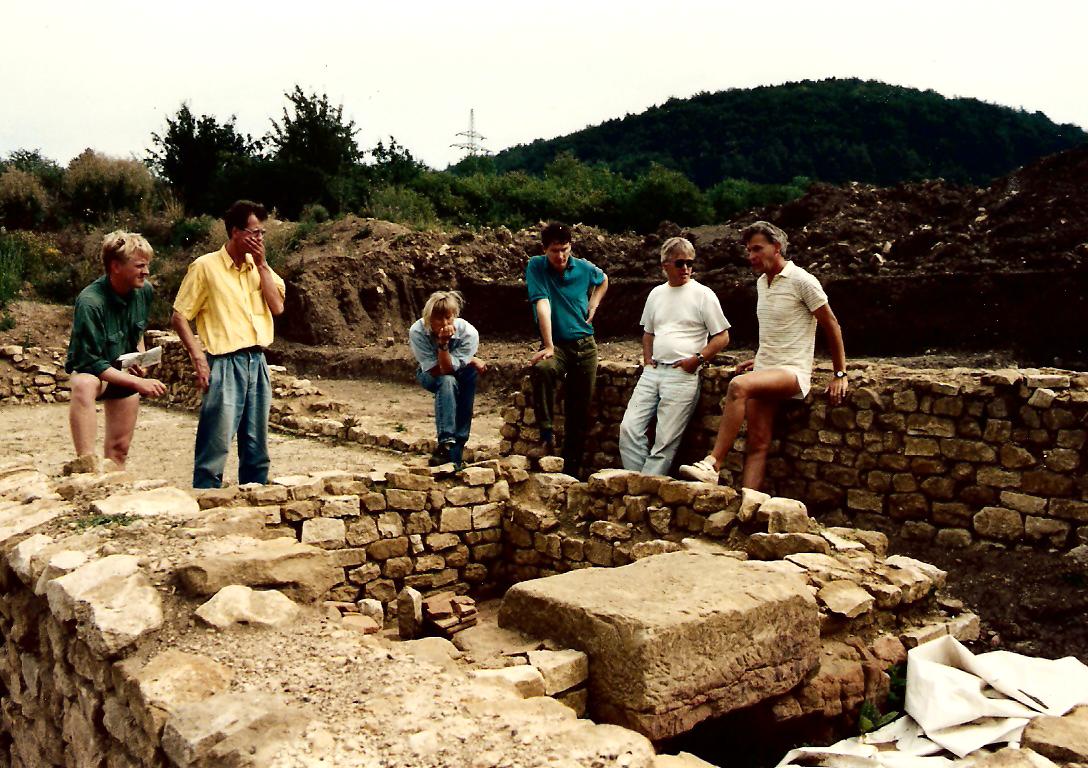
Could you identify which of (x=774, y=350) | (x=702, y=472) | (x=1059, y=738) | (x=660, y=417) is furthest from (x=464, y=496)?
(x=1059, y=738)

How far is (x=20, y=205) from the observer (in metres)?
23.7

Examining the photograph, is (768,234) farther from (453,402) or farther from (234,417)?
(234,417)

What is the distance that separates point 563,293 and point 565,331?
0.98 ft

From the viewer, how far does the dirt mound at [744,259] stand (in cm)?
1198

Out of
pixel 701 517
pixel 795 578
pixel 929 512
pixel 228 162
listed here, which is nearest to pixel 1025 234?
pixel 929 512

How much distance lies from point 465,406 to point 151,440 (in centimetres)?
576

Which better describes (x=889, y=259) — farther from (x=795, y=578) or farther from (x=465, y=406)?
(x=795, y=578)

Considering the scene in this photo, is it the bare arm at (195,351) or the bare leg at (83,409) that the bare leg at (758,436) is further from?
the bare leg at (83,409)

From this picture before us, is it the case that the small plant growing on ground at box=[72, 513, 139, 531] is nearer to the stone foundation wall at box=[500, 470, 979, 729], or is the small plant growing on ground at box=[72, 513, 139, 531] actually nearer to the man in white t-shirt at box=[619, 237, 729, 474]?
the stone foundation wall at box=[500, 470, 979, 729]

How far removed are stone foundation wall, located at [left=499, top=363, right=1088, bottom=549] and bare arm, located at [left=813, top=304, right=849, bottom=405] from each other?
0.20m

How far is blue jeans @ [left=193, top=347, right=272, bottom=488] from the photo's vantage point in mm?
5359

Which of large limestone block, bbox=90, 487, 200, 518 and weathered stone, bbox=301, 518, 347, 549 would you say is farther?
weathered stone, bbox=301, 518, 347, 549

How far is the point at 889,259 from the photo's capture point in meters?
13.1

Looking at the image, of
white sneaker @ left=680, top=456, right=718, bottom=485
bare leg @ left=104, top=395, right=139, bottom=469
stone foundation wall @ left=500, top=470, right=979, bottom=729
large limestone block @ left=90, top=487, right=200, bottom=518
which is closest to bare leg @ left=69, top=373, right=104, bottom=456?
bare leg @ left=104, top=395, right=139, bottom=469
